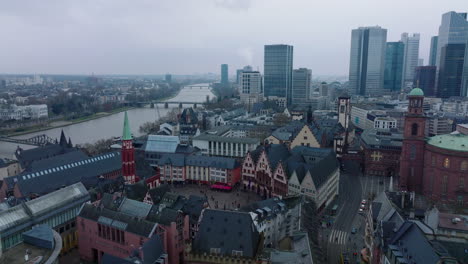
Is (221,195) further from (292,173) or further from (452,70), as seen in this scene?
(452,70)

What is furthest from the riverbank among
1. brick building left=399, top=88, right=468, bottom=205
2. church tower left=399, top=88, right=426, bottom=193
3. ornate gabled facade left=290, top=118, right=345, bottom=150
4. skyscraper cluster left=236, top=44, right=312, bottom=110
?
brick building left=399, top=88, right=468, bottom=205

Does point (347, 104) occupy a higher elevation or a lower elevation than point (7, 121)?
higher

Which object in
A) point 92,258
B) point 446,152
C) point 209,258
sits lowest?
point 92,258

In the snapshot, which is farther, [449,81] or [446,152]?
[449,81]

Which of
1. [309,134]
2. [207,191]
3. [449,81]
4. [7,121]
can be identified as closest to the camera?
[207,191]

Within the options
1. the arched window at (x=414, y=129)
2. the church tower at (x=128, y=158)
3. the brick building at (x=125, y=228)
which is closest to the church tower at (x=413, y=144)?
the arched window at (x=414, y=129)

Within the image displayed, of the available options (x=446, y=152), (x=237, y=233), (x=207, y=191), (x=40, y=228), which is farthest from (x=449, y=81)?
(x=40, y=228)

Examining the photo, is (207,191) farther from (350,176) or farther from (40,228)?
(40,228)
